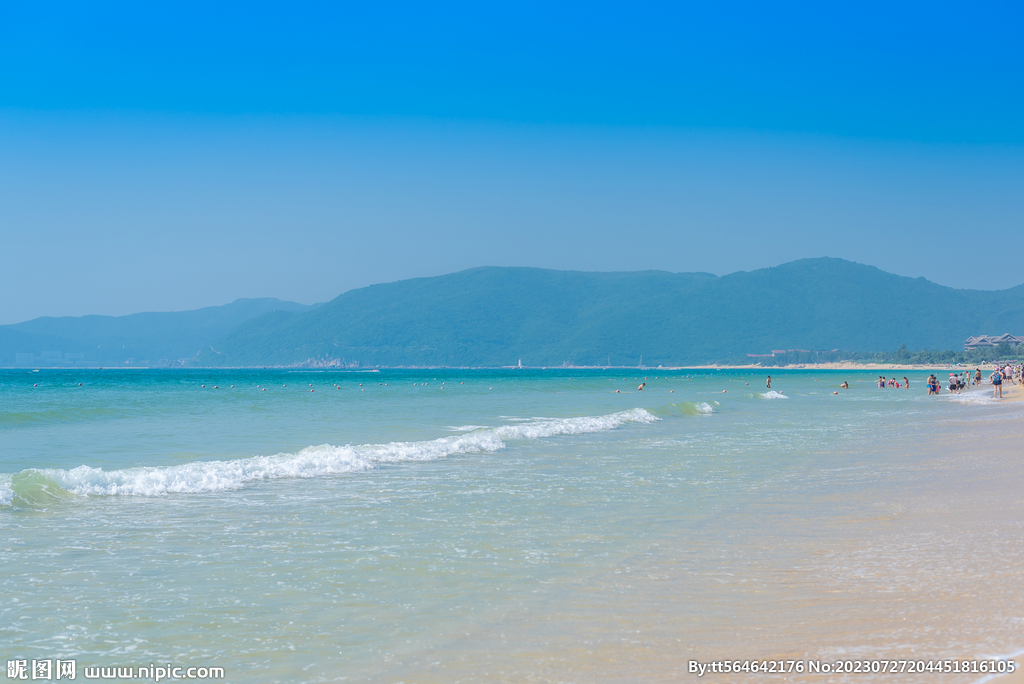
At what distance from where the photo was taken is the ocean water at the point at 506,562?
496cm

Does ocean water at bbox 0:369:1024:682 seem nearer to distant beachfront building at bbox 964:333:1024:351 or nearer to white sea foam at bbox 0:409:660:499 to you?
white sea foam at bbox 0:409:660:499

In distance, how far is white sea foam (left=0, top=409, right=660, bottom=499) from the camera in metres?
11.6

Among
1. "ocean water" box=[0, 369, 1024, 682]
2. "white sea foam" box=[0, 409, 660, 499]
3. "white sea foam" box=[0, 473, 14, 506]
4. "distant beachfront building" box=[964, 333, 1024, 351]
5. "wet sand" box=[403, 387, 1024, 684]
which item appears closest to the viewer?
"wet sand" box=[403, 387, 1024, 684]

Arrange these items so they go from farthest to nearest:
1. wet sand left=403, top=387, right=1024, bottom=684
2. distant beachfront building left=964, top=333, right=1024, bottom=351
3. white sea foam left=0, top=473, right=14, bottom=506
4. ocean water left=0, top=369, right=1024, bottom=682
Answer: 1. distant beachfront building left=964, top=333, right=1024, bottom=351
2. white sea foam left=0, top=473, right=14, bottom=506
3. ocean water left=0, top=369, right=1024, bottom=682
4. wet sand left=403, top=387, right=1024, bottom=684

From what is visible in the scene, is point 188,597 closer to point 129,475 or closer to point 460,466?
point 129,475

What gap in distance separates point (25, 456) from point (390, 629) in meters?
15.4

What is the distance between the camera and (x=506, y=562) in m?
7.29

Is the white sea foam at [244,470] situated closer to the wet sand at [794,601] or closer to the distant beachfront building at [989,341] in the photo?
the wet sand at [794,601]

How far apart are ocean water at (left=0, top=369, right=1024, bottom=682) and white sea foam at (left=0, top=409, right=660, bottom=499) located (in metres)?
0.07

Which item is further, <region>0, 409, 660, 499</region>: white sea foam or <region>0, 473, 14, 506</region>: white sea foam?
<region>0, 409, 660, 499</region>: white sea foam

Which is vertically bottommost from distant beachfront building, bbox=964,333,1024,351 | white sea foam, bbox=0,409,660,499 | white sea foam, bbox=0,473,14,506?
white sea foam, bbox=0,409,660,499

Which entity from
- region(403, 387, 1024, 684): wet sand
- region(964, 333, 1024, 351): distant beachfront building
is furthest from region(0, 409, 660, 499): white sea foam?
region(964, 333, 1024, 351): distant beachfront building

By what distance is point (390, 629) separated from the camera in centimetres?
539

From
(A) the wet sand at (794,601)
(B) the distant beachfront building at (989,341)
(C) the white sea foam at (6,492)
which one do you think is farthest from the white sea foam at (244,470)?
(B) the distant beachfront building at (989,341)
